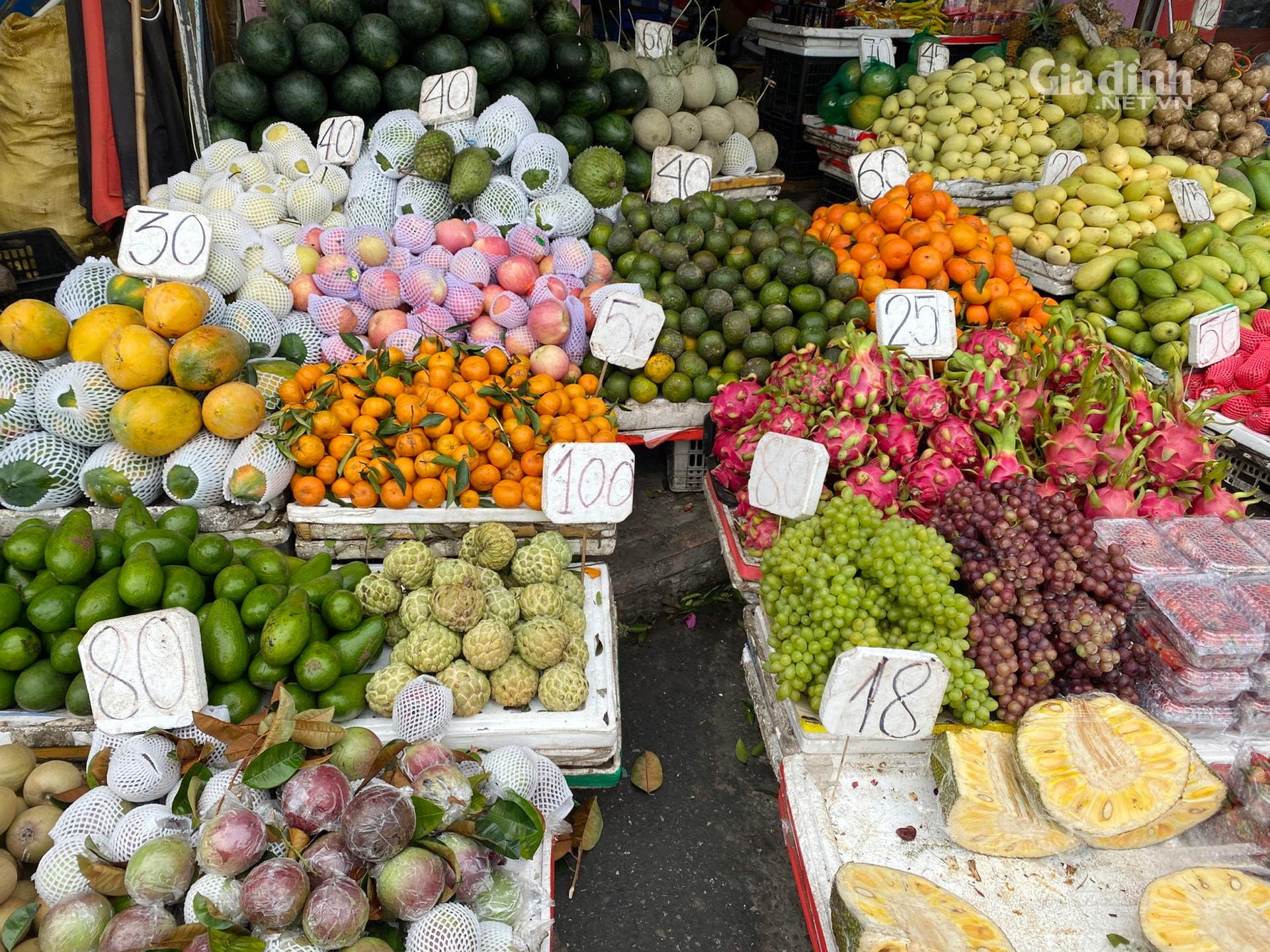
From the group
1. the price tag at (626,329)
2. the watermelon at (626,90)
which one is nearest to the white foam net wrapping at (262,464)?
the price tag at (626,329)

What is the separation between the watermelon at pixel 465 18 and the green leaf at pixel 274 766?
376 cm

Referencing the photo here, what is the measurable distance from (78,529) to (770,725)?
206 centimetres

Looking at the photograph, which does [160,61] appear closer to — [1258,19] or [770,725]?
[770,725]

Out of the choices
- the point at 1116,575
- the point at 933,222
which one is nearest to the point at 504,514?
the point at 1116,575

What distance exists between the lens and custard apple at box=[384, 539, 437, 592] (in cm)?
219

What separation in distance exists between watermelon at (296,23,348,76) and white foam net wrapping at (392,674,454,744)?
11.3 ft

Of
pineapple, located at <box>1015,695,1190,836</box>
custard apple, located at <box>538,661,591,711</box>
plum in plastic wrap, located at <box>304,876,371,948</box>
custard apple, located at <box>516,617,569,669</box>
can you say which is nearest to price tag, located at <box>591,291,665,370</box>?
custard apple, located at <box>516,617,569,669</box>

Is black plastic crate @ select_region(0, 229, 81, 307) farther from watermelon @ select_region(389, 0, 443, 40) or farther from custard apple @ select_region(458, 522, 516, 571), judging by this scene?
custard apple @ select_region(458, 522, 516, 571)

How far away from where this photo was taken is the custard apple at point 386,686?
1.96 metres

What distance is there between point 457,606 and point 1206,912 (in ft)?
5.94

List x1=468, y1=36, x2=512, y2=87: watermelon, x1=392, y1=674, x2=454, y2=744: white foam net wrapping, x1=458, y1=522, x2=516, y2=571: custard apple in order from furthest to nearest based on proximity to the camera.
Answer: x1=468, y1=36, x2=512, y2=87: watermelon < x1=458, y1=522, x2=516, y2=571: custard apple < x1=392, y1=674, x2=454, y2=744: white foam net wrapping

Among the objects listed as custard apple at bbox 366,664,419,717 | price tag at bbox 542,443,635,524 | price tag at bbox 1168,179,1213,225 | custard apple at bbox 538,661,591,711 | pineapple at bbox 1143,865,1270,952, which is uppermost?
price tag at bbox 1168,179,1213,225

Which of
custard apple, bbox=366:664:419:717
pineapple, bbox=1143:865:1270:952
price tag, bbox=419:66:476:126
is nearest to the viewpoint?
pineapple, bbox=1143:865:1270:952

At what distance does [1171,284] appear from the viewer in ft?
11.7
